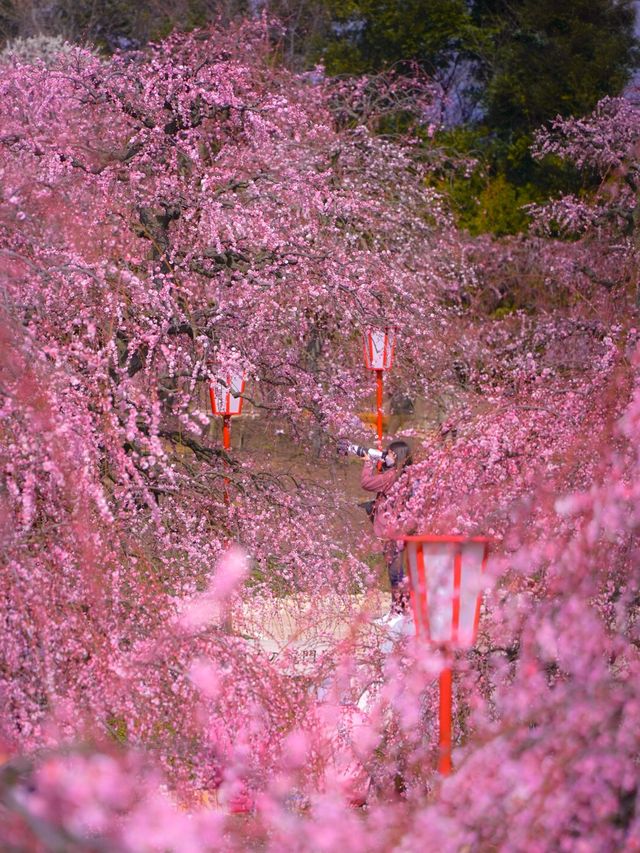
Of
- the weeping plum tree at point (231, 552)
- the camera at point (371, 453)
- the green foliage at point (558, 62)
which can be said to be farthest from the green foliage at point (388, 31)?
the camera at point (371, 453)

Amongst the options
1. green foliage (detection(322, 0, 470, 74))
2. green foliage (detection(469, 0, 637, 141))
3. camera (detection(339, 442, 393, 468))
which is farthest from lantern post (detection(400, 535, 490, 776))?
green foliage (detection(322, 0, 470, 74))

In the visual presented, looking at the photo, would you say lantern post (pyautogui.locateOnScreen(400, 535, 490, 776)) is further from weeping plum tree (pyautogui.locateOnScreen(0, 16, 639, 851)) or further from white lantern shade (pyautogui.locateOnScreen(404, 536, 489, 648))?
weeping plum tree (pyautogui.locateOnScreen(0, 16, 639, 851))

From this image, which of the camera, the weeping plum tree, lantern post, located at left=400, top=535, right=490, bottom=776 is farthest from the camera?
Result: the camera

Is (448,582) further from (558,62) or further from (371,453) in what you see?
(558,62)

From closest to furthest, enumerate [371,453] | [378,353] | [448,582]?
[448,582], [371,453], [378,353]

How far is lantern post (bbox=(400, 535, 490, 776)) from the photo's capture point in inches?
138

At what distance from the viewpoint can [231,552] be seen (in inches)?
227

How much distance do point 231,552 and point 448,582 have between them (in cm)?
240

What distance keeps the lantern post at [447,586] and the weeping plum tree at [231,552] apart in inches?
11.9

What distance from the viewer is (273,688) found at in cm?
439

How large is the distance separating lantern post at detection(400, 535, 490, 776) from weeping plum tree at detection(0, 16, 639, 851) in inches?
11.9

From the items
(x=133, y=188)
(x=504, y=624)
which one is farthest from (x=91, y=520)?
(x=133, y=188)

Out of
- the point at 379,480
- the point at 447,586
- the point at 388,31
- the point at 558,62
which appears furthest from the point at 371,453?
the point at 388,31

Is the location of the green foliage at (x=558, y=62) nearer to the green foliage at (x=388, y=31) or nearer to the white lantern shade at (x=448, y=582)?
the green foliage at (x=388, y=31)
